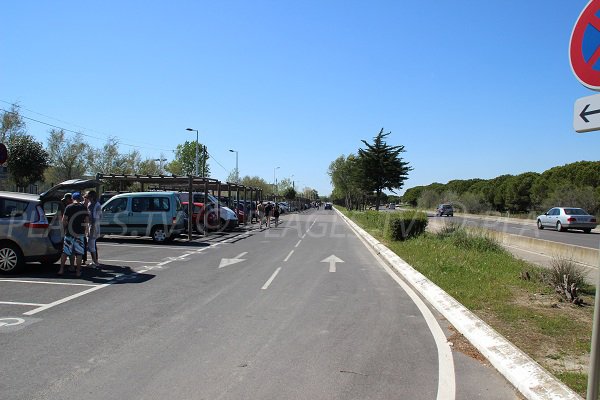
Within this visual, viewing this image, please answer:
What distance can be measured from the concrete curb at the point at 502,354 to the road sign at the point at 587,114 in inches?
90.5

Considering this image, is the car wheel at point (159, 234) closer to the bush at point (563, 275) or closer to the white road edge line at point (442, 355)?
the white road edge line at point (442, 355)

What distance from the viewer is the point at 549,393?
4.30 metres

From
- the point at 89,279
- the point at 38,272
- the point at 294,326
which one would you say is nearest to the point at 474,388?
the point at 294,326

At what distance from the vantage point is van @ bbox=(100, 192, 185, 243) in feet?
63.7

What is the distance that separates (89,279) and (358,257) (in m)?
8.77

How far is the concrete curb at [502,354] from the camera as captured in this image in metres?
4.40

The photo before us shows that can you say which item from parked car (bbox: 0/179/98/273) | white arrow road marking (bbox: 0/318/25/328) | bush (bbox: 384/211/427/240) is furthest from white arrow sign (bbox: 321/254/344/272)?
white arrow road marking (bbox: 0/318/25/328)

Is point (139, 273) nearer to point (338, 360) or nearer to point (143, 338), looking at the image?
point (143, 338)

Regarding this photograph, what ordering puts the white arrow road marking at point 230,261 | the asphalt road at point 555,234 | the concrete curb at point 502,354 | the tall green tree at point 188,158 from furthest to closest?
the tall green tree at point 188,158, the asphalt road at point 555,234, the white arrow road marking at point 230,261, the concrete curb at point 502,354

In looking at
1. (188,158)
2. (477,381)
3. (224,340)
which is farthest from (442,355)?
(188,158)

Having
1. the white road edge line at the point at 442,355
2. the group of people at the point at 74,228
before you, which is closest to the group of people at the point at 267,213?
the group of people at the point at 74,228

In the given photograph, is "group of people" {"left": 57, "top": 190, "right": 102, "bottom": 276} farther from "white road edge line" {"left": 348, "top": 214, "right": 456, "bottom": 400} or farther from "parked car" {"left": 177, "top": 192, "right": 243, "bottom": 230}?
"parked car" {"left": 177, "top": 192, "right": 243, "bottom": 230}

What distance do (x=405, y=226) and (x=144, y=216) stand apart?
426 inches

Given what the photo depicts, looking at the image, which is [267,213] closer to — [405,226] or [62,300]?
[405,226]
